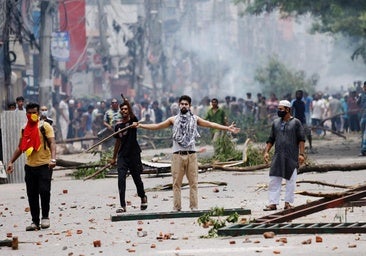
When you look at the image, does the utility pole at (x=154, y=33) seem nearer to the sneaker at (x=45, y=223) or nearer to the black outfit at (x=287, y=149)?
the black outfit at (x=287, y=149)

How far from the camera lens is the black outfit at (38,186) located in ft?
50.5

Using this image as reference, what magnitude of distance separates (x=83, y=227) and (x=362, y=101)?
1497 centimetres

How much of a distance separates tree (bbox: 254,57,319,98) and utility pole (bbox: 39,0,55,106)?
1182 inches

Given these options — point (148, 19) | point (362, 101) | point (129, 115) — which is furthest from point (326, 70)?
point (129, 115)

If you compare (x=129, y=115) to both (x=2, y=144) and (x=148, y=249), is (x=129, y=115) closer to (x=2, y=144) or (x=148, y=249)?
(x=148, y=249)

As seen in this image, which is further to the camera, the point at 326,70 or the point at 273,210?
the point at 326,70

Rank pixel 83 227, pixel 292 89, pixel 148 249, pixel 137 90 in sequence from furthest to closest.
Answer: pixel 137 90 < pixel 292 89 < pixel 83 227 < pixel 148 249

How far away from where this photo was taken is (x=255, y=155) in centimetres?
2367

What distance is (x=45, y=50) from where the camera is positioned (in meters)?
35.8

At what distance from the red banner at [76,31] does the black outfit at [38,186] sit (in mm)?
48721

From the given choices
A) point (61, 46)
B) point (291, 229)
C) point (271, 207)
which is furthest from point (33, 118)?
point (61, 46)

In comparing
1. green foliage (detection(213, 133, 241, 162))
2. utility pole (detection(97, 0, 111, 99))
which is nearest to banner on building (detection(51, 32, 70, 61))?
utility pole (detection(97, 0, 111, 99))

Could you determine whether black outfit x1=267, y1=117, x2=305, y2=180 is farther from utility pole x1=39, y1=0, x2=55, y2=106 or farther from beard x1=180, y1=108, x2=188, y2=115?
utility pole x1=39, y1=0, x2=55, y2=106

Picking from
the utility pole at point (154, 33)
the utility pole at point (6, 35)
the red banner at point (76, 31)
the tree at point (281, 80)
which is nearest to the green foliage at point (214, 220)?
the utility pole at point (6, 35)
